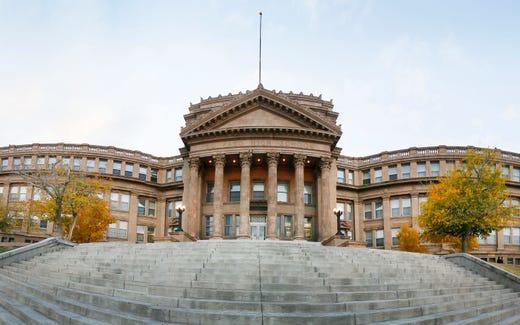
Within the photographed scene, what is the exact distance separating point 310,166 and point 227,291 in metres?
32.5

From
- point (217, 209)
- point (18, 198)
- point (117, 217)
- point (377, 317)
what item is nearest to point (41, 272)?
point (377, 317)

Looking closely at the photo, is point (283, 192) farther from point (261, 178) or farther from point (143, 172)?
point (143, 172)

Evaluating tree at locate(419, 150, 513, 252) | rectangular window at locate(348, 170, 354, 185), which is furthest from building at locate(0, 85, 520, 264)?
tree at locate(419, 150, 513, 252)

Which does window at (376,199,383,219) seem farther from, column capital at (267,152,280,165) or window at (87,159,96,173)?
window at (87,159,96,173)

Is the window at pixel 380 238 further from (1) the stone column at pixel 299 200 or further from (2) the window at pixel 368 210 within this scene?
(1) the stone column at pixel 299 200

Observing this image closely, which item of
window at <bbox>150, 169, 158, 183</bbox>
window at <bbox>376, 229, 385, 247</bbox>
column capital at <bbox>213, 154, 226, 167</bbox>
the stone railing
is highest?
window at <bbox>150, 169, 158, 183</bbox>

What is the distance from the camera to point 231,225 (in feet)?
139

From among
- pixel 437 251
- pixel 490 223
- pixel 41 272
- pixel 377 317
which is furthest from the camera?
pixel 437 251

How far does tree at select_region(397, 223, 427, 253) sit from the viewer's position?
48.1 metres

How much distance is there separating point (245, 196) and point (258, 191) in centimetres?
447

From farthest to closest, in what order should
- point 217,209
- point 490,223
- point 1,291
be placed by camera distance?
point 217,209 < point 490,223 < point 1,291

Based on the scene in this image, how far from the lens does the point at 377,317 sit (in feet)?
37.8

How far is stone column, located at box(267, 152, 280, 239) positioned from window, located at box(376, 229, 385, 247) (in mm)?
21939

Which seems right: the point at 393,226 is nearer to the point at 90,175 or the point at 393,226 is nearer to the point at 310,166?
the point at 310,166
